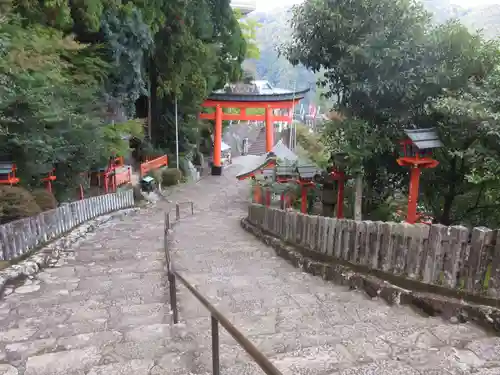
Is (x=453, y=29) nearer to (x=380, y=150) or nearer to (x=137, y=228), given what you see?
(x=380, y=150)

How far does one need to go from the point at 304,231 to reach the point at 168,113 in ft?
69.7

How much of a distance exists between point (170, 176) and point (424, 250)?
20976mm

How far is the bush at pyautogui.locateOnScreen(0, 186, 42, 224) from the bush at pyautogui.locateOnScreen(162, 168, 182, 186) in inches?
653

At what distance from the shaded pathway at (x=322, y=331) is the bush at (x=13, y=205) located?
3.07 meters

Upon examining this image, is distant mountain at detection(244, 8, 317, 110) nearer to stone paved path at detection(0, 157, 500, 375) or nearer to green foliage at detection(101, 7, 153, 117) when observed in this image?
green foliage at detection(101, 7, 153, 117)

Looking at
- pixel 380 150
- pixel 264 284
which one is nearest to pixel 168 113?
pixel 380 150

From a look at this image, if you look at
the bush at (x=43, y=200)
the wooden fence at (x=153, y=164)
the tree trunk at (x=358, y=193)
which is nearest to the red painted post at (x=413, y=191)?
the tree trunk at (x=358, y=193)

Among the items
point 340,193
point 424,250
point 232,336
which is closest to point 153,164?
point 340,193

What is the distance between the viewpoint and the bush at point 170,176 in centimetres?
2364

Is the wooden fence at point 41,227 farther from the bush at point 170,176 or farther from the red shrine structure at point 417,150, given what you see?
the bush at point 170,176

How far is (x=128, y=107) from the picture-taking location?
18.5m

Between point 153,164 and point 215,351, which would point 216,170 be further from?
point 215,351

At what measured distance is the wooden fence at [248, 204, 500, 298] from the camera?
326cm

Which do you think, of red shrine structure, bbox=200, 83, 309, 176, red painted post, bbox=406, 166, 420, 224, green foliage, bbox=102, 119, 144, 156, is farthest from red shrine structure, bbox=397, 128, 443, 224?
red shrine structure, bbox=200, 83, 309, 176
